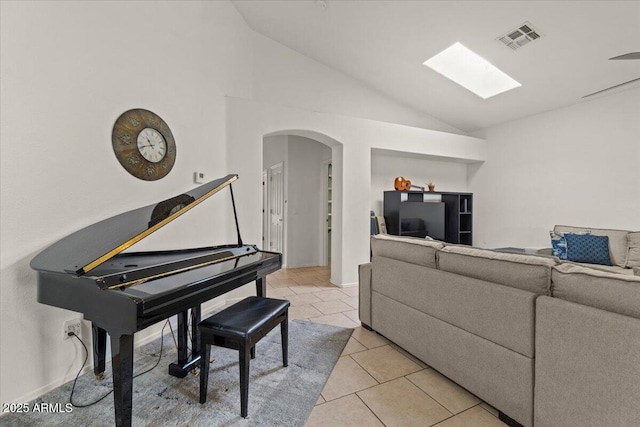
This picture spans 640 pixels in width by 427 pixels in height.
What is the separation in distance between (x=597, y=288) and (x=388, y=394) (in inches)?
48.4

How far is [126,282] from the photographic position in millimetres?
1373

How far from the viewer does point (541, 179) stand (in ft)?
15.6

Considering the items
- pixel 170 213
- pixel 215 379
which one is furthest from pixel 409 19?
pixel 215 379

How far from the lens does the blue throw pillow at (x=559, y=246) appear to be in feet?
12.6

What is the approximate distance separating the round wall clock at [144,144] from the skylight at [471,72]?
3.48 meters

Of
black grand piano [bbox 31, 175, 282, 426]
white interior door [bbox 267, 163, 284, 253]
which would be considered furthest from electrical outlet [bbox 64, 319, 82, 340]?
white interior door [bbox 267, 163, 284, 253]

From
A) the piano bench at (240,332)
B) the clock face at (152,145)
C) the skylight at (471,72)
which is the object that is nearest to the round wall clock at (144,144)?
the clock face at (152,145)

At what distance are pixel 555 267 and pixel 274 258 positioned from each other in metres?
1.70

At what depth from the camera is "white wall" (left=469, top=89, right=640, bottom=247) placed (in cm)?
384

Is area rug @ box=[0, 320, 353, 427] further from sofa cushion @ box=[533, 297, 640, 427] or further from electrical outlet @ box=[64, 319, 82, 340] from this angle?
sofa cushion @ box=[533, 297, 640, 427]

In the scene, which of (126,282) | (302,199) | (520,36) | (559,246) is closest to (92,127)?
(126,282)

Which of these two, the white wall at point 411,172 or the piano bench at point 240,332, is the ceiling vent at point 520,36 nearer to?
the white wall at point 411,172

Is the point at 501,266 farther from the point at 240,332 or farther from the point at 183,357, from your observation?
the point at 183,357

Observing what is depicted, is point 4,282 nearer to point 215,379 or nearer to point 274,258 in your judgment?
point 215,379
